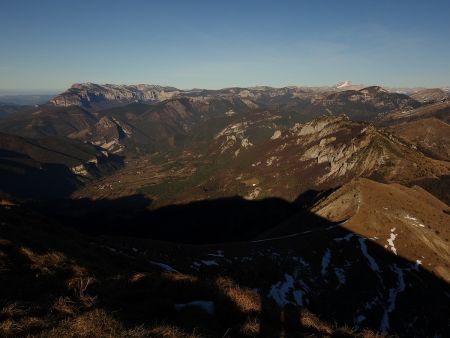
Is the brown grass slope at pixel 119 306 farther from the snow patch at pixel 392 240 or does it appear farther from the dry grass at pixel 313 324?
the snow patch at pixel 392 240

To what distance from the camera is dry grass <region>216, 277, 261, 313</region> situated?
66.5 feet

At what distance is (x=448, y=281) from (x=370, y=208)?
131ft

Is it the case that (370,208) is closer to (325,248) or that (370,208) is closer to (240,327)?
(325,248)

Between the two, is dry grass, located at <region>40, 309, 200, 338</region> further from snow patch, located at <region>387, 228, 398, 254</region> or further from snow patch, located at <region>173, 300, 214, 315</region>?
snow patch, located at <region>387, 228, 398, 254</region>

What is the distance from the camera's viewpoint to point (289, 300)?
8138 cm


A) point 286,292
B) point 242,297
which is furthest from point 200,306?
point 286,292

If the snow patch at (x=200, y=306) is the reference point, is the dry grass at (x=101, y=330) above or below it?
above

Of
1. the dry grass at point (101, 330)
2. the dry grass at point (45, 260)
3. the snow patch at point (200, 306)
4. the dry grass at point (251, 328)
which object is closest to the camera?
the dry grass at point (101, 330)

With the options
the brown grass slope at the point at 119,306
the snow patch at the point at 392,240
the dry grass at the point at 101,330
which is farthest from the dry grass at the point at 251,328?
the snow patch at the point at 392,240

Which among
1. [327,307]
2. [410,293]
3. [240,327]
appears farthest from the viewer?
[410,293]

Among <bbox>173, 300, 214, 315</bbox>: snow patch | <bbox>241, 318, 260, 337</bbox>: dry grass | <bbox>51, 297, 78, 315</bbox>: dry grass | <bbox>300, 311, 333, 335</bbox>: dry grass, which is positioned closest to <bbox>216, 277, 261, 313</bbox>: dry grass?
<bbox>173, 300, 214, 315</bbox>: snow patch

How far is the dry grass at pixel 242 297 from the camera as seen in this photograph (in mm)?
20258

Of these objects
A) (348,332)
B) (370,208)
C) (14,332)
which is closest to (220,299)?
(348,332)

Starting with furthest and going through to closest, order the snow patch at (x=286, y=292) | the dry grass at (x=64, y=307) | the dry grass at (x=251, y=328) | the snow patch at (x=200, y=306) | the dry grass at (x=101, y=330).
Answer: the snow patch at (x=286, y=292) → the snow patch at (x=200, y=306) → the dry grass at (x=251, y=328) → the dry grass at (x=64, y=307) → the dry grass at (x=101, y=330)
